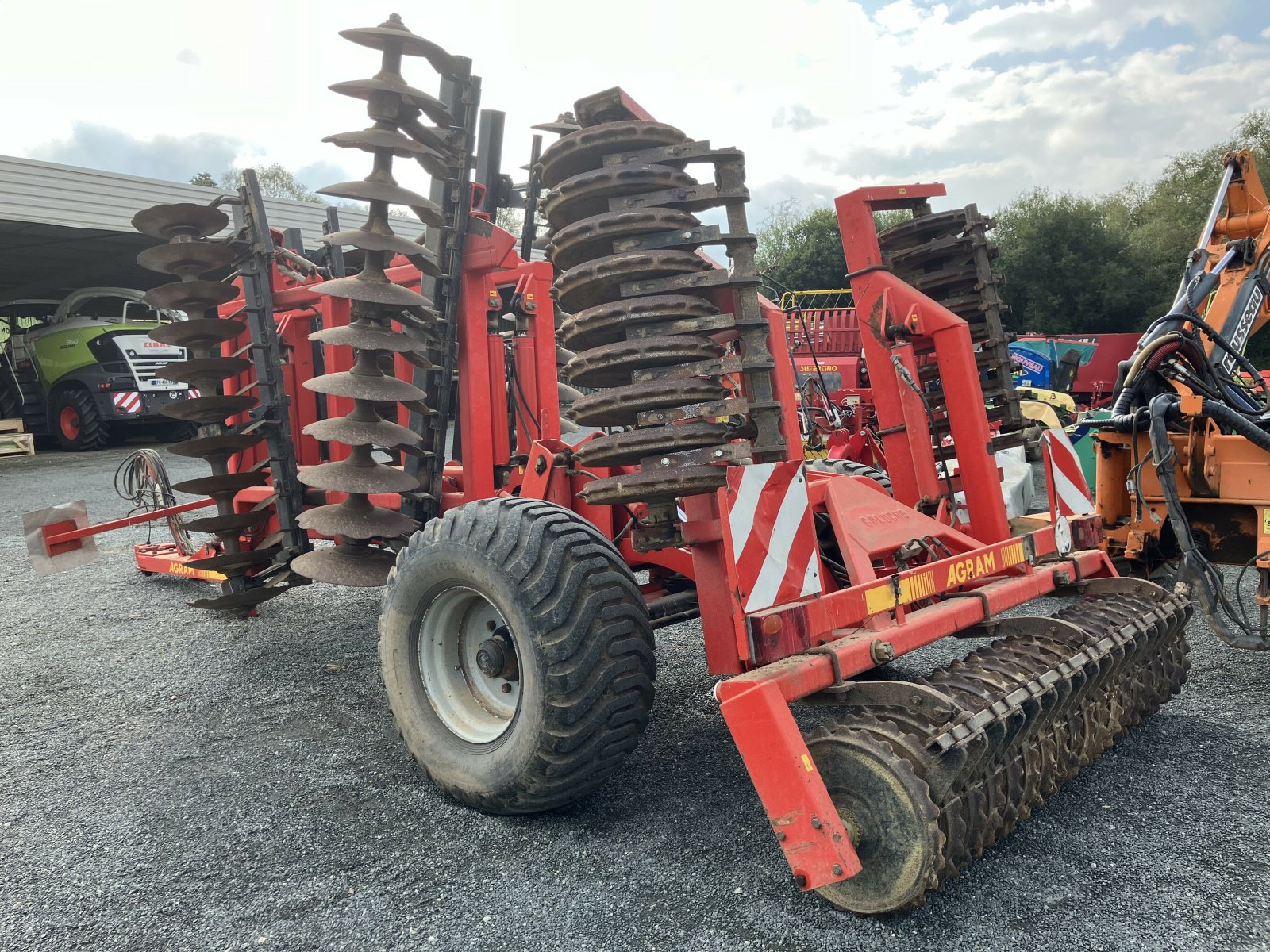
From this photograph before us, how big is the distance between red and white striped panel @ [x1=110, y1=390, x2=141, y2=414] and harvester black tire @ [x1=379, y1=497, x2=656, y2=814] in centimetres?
1460

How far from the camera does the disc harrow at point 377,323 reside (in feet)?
12.8

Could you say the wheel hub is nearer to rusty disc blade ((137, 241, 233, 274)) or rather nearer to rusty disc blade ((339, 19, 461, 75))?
rusty disc blade ((339, 19, 461, 75))

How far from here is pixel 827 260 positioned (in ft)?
103

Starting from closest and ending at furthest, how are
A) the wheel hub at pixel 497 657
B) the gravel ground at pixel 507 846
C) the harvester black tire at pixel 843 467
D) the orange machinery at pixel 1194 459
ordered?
1. the gravel ground at pixel 507 846
2. the wheel hub at pixel 497 657
3. the orange machinery at pixel 1194 459
4. the harvester black tire at pixel 843 467

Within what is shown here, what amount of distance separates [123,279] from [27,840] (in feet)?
76.8

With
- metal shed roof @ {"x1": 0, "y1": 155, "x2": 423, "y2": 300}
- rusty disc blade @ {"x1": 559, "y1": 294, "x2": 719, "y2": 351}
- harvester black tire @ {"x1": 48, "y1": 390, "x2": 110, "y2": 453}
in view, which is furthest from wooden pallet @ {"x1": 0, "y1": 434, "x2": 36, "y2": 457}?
rusty disc blade @ {"x1": 559, "y1": 294, "x2": 719, "y2": 351}

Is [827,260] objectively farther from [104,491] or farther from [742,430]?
[742,430]

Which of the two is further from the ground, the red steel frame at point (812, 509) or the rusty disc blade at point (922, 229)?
the rusty disc blade at point (922, 229)

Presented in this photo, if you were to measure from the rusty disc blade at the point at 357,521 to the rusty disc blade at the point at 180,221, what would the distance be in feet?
5.89

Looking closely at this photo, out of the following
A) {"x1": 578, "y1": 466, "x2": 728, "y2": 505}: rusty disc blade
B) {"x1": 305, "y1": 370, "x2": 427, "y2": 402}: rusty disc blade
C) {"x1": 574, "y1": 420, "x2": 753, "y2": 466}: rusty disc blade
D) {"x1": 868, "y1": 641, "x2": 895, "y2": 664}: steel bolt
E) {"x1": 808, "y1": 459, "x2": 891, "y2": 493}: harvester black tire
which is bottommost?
{"x1": 868, "y1": 641, "x2": 895, "y2": 664}: steel bolt

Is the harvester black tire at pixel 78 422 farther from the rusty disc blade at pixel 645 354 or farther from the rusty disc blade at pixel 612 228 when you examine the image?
the rusty disc blade at pixel 645 354

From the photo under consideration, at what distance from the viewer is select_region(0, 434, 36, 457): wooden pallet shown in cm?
1591

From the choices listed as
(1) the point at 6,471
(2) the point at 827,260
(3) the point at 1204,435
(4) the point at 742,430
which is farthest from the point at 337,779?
(2) the point at 827,260

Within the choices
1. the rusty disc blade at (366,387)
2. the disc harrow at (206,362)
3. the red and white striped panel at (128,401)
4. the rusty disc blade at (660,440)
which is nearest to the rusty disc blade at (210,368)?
the disc harrow at (206,362)
